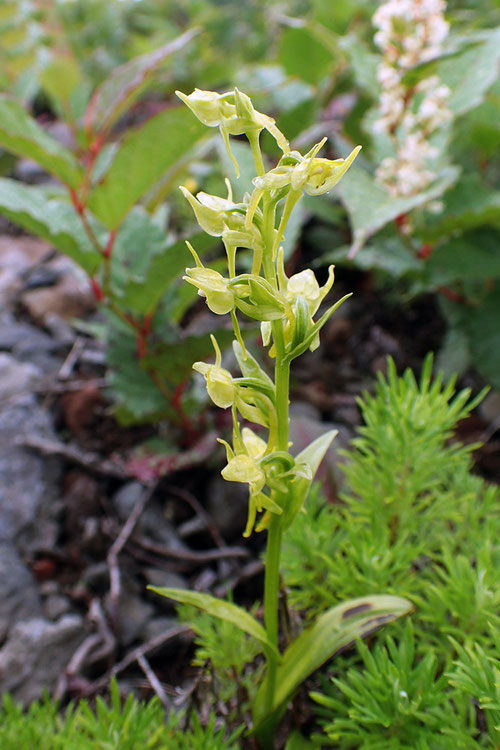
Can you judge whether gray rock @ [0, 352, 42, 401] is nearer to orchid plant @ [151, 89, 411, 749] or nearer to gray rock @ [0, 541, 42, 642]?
gray rock @ [0, 541, 42, 642]

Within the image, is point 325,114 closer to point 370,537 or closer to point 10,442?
point 10,442

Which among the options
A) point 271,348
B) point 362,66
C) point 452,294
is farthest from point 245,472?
point 362,66

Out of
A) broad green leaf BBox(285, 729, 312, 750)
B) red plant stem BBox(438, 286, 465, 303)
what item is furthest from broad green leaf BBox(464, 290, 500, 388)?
broad green leaf BBox(285, 729, 312, 750)

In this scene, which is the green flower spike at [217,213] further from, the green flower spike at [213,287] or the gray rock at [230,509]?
the gray rock at [230,509]

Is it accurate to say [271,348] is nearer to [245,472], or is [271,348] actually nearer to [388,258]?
[245,472]

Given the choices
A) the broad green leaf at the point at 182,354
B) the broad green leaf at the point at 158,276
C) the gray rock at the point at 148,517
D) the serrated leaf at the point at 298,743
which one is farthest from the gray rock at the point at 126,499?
the serrated leaf at the point at 298,743
